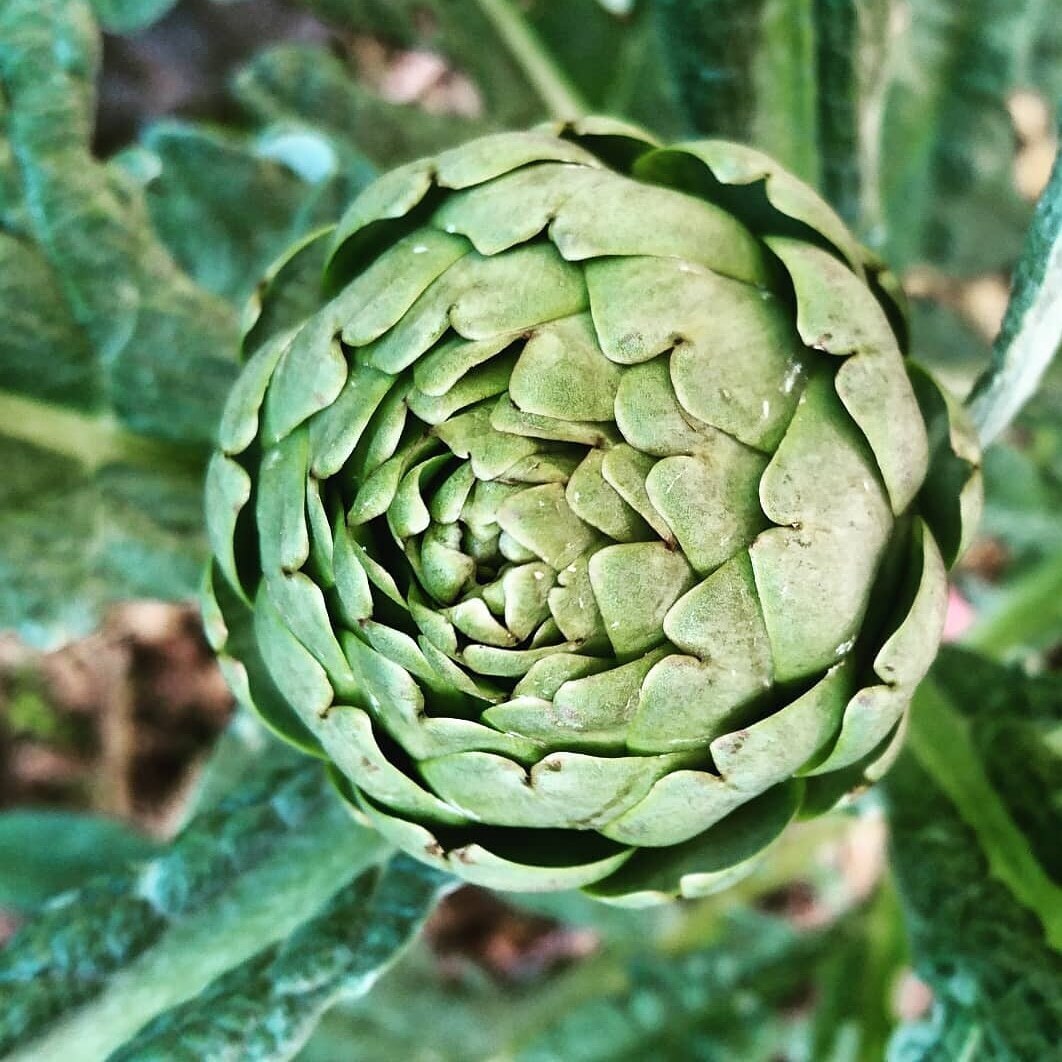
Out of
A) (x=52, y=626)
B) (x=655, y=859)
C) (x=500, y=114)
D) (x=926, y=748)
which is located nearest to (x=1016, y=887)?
(x=926, y=748)

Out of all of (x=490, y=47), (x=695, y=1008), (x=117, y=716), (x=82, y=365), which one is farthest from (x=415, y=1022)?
(x=490, y=47)

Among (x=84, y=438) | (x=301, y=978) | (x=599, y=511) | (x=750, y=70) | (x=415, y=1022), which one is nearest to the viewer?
(x=599, y=511)

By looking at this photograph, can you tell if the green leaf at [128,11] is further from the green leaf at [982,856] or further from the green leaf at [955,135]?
the green leaf at [982,856]

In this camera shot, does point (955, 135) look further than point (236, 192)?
Yes

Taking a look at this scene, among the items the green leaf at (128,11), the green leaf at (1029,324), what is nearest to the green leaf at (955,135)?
the green leaf at (1029,324)

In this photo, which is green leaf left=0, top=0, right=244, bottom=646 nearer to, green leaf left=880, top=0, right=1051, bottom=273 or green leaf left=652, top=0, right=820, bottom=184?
green leaf left=652, top=0, right=820, bottom=184

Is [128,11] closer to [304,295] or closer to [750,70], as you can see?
[304,295]

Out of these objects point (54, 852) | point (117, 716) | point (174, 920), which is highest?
point (174, 920)
